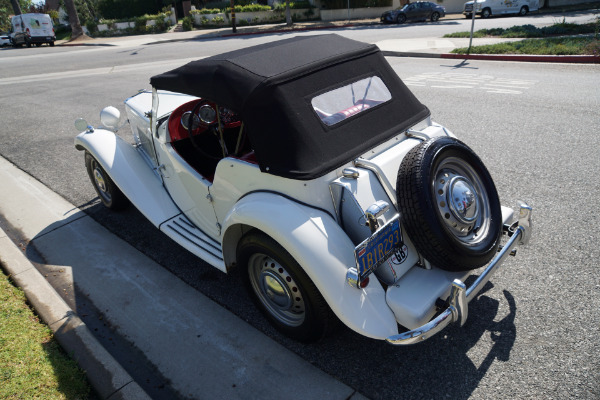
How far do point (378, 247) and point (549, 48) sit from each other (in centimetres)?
1219

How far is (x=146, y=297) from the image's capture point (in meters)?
3.58

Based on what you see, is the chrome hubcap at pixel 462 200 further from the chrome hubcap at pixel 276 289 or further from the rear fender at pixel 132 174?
the rear fender at pixel 132 174

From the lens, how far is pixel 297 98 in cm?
283

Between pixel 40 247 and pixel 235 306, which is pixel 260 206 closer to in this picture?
pixel 235 306

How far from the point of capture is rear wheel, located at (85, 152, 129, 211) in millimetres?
4605

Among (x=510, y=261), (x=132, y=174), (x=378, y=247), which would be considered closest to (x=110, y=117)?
(x=132, y=174)

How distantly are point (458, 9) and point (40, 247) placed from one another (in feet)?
118

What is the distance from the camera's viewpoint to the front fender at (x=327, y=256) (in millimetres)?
2383

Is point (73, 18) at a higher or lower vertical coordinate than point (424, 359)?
higher

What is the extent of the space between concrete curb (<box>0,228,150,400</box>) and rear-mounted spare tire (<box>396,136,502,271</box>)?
2027mm

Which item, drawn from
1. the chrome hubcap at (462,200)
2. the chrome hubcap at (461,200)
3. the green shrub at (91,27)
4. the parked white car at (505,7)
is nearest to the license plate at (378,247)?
the chrome hubcap at (462,200)

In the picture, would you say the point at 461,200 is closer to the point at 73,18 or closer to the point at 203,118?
the point at 203,118

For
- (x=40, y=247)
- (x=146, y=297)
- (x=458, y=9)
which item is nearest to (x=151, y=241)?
(x=146, y=297)

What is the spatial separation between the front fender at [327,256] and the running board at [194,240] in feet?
2.48
